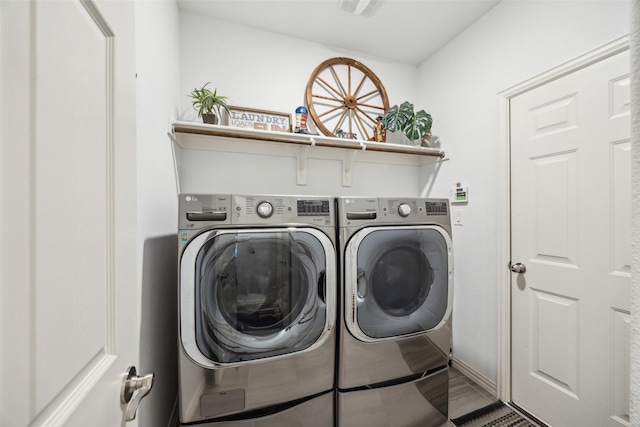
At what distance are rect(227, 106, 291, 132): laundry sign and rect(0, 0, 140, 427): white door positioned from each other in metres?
1.36

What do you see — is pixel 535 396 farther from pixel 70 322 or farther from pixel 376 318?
pixel 70 322

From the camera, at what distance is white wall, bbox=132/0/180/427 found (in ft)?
3.29

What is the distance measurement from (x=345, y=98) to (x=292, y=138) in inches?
29.6

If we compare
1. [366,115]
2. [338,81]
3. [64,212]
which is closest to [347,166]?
[366,115]

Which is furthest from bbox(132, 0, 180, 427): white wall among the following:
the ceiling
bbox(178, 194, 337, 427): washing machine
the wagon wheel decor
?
the wagon wheel decor

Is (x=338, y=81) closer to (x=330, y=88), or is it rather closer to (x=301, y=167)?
(x=330, y=88)

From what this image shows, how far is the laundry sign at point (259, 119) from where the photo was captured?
191 centimetres

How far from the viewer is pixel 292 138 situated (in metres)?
1.86

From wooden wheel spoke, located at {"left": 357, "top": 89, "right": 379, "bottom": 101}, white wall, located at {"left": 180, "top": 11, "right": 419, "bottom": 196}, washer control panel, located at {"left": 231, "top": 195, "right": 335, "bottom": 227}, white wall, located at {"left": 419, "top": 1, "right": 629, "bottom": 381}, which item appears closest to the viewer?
washer control panel, located at {"left": 231, "top": 195, "right": 335, "bottom": 227}

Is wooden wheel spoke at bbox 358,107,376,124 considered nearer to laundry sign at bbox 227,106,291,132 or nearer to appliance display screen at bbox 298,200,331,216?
laundry sign at bbox 227,106,291,132

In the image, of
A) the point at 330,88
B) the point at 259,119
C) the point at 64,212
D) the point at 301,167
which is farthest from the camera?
the point at 330,88

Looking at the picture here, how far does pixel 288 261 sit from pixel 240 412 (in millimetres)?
723

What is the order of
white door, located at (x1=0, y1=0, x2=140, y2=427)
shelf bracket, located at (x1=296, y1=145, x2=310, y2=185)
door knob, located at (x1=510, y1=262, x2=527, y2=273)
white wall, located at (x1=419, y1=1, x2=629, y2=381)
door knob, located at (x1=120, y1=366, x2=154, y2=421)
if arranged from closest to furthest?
white door, located at (x1=0, y1=0, x2=140, y2=427) → door knob, located at (x1=120, y1=366, x2=154, y2=421) → white wall, located at (x1=419, y1=1, x2=629, y2=381) → door knob, located at (x1=510, y1=262, x2=527, y2=273) → shelf bracket, located at (x1=296, y1=145, x2=310, y2=185)

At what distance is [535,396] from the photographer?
154cm
